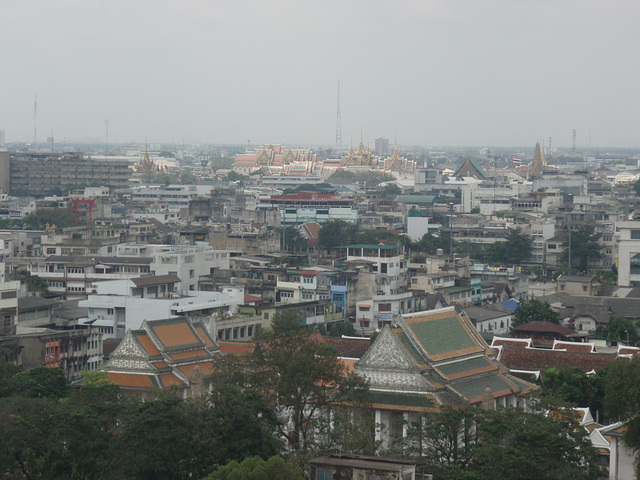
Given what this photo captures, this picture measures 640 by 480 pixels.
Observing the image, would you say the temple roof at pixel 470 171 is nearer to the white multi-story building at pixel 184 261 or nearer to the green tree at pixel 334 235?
the green tree at pixel 334 235

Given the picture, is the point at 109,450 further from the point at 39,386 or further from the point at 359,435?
the point at 39,386

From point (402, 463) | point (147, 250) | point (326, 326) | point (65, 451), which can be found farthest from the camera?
point (147, 250)

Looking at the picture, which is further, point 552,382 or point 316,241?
point 316,241

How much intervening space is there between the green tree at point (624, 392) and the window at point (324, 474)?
6243 mm

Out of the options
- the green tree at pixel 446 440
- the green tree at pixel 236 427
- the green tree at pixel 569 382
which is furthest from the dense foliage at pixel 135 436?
the green tree at pixel 569 382

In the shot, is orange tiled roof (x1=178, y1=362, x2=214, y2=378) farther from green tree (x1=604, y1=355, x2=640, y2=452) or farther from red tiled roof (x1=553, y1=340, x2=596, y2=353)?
red tiled roof (x1=553, y1=340, x2=596, y2=353)

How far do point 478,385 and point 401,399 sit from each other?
2.08 metres

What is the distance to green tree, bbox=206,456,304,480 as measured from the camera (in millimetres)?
20438

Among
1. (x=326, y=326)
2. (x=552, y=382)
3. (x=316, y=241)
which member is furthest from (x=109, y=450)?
(x=316, y=241)

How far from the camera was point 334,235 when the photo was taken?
7669cm

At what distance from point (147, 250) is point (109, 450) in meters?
36.9

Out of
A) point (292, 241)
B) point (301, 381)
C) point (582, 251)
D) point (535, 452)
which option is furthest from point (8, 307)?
point (582, 251)

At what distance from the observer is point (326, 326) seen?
47.6m

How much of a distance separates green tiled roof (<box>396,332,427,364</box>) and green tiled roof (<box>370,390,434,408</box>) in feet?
2.80
